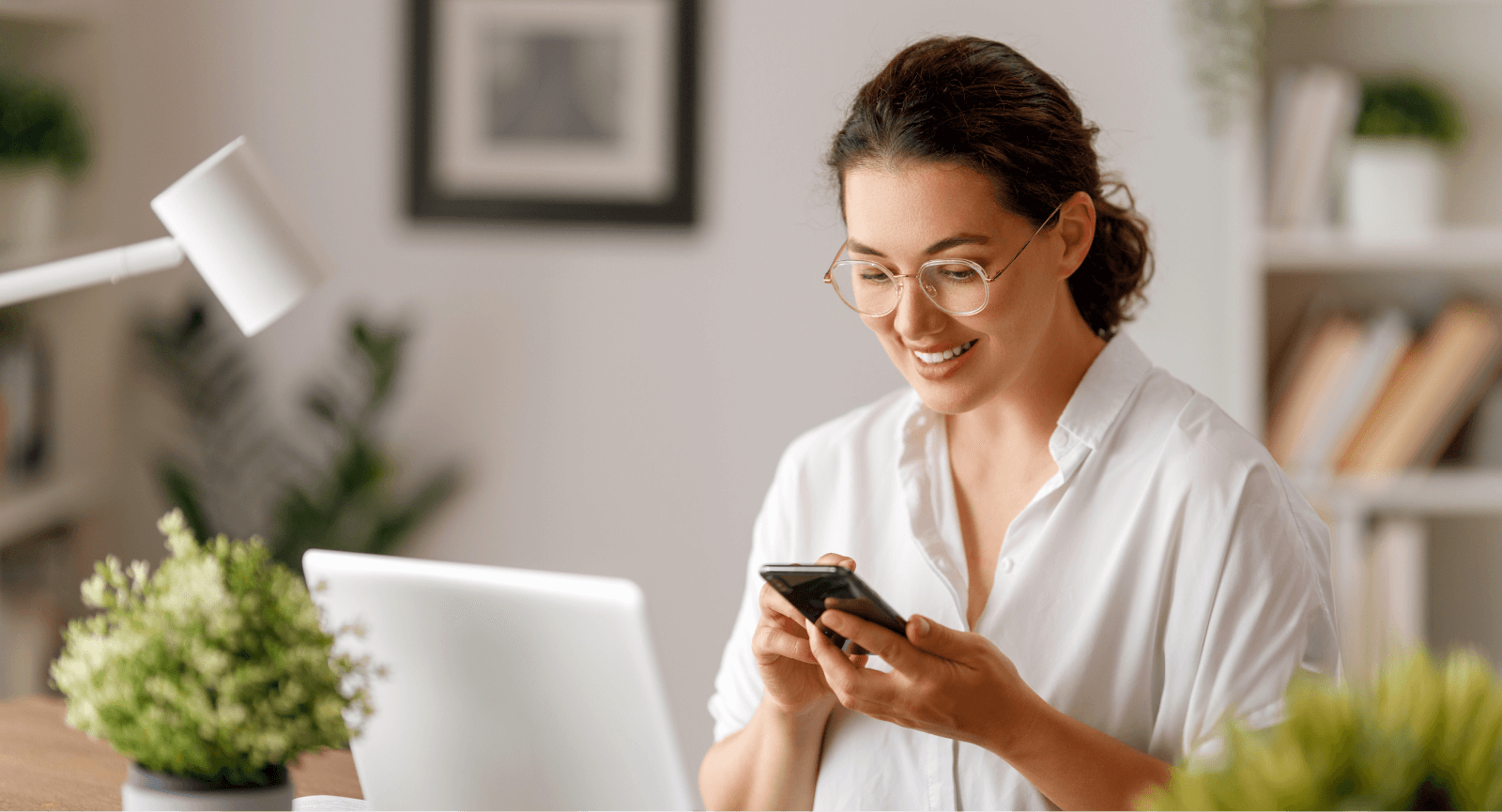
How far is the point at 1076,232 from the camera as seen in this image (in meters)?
1.24

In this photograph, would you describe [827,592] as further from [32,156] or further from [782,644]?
[32,156]

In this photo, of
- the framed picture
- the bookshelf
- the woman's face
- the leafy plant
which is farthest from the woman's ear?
the leafy plant

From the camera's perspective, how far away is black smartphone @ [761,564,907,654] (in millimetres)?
964

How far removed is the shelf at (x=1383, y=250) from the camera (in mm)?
2232

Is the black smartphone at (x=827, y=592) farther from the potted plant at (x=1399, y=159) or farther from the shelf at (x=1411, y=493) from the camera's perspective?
the potted plant at (x=1399, y=159)

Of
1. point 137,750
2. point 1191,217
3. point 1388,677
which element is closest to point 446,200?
point 1191,217

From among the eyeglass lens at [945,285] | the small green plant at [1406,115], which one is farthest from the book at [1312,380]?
the eyeglass lens at [945,285]

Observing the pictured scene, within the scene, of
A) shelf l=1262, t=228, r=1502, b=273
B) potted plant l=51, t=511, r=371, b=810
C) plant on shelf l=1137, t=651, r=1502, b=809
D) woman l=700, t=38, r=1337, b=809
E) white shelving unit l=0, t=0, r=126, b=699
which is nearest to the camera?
plant on shelf l=1137, t=651, r=1502, b=809

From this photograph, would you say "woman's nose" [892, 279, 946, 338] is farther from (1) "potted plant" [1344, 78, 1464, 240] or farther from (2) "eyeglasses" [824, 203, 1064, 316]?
(1) "potted plant" [1344, 78, 1464, 240]

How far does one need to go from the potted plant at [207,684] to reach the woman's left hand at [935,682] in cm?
38

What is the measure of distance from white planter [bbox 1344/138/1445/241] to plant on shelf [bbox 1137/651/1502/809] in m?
1.91

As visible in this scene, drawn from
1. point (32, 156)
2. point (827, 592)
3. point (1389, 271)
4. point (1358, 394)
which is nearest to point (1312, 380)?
point (1358, 394)

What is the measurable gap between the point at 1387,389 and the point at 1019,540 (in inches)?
53.3

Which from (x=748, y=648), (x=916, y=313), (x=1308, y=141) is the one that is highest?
(x=1308, y=141)
